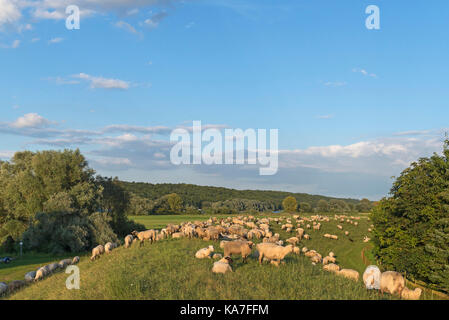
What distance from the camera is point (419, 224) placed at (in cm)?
3544

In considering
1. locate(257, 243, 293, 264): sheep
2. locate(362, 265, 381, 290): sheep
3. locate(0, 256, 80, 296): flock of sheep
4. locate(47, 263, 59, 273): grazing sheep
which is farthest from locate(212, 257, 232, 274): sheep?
locate(47, 263, 59, 273): grazing sheep

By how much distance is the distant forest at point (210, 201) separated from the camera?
11312 cm

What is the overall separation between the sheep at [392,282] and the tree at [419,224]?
1794 cm

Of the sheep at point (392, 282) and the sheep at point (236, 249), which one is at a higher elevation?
the sheep at point (236, 249)

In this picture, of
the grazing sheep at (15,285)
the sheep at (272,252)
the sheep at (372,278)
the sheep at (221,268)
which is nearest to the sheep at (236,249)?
the sheep at (272,252)

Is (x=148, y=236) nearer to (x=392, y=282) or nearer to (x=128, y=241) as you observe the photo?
(x=128, y=241)

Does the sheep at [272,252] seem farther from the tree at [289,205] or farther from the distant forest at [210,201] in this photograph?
the tree at [289,205]

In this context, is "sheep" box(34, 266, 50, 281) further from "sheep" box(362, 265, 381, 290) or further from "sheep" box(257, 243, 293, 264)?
"sheep" box(362, 265, 381, 290)

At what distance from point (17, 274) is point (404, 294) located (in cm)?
2916

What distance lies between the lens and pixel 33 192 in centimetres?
4850

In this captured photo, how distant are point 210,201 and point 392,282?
448 ft

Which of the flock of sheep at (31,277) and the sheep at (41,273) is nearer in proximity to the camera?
the flock of sheep at (31,277)

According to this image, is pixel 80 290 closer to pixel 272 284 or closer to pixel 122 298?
pixel 122 298

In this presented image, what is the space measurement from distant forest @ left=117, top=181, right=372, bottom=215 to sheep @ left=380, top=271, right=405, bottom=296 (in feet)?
287
